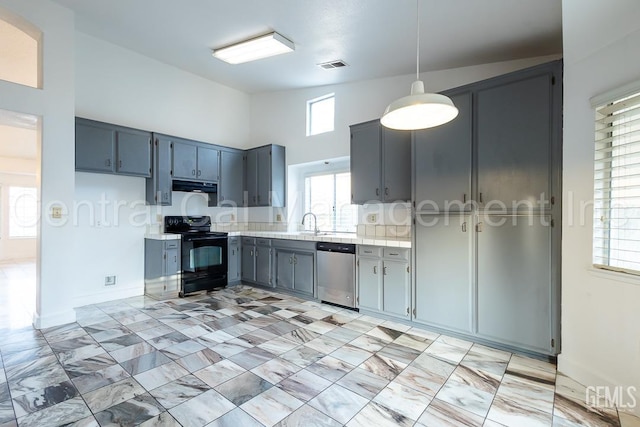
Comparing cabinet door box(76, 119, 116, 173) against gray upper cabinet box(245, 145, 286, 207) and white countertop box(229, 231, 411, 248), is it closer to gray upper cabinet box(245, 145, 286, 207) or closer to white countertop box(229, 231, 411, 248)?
white countertop box(229, 231, 411, 248)

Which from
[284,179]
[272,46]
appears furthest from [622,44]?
[284,179]

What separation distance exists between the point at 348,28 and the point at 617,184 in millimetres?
2653

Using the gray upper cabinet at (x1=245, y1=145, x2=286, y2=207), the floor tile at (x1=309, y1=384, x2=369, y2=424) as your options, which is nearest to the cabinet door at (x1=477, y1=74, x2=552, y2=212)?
the floor tile at (x1=309, y1=384, x2=369, y2=424)

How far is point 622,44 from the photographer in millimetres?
1998

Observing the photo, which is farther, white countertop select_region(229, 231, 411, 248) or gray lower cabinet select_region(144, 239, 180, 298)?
gray lower cabinet select_region(144, 239, 180, 298)

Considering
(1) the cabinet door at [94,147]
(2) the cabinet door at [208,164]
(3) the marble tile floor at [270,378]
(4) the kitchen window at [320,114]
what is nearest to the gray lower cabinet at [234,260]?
(2) the cabinet door at [208,164]

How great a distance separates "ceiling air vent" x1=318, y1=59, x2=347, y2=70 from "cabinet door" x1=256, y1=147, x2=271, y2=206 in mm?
1679

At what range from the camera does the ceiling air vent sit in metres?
3.97

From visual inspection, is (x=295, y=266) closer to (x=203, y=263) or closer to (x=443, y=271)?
(x=203, y=263)

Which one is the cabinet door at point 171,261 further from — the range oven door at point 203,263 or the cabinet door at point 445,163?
the cabinet door at point 445,163

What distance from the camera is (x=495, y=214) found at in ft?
9.12

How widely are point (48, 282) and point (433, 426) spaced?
3.90 meters

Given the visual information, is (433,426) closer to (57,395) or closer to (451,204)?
(451,204)

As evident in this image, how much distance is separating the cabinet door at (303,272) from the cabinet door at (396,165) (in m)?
1.40
